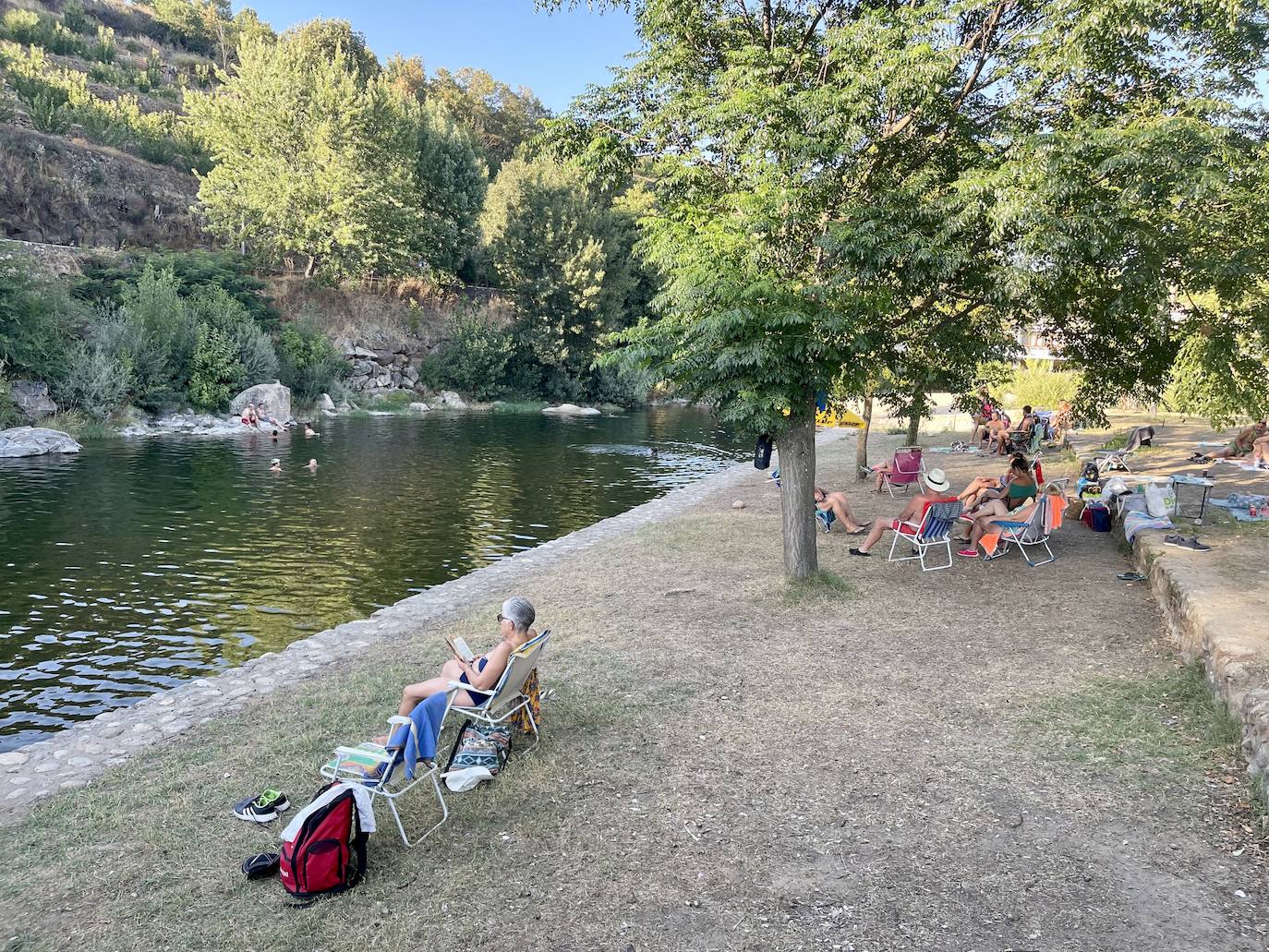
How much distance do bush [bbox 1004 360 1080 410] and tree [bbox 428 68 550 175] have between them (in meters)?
55.5

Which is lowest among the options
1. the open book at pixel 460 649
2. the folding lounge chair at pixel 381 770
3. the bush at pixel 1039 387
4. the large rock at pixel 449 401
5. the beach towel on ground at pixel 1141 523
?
the folding lounge chair at pixel 381 770

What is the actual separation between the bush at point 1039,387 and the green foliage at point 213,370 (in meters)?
32.1

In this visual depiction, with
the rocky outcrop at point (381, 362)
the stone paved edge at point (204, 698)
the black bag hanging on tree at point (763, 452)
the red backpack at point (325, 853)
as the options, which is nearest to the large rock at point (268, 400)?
the rocky outcrop at point (381, 362)

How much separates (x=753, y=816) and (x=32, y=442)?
26442mm

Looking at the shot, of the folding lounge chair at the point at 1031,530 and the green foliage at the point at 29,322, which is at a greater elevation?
the green foliage at the point at 29,322

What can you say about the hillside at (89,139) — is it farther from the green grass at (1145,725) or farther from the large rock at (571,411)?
the green grass at (1145,725)

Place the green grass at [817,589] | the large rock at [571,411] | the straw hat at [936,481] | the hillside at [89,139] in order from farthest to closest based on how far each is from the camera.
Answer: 1. the large rock at [571,411]
2. the hillside at [89,139]
3. the straw hat at [936,481]
4. the green grass at [817,589]

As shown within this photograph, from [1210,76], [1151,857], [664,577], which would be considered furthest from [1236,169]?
[664,577]

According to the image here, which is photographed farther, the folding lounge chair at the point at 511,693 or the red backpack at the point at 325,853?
the folding lounge chair at the point at 511,693

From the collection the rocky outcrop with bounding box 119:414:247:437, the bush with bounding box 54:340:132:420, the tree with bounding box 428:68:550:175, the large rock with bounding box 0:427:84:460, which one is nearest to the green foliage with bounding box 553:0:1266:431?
the large rock with bounding box 0:427:84:460

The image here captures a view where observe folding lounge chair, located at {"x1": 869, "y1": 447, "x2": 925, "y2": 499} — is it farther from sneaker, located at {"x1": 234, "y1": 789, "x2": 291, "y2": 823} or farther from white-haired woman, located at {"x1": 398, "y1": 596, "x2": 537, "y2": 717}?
sneaker, located at {"x1": 234, "y1": 789, "x2": 291, "y2": 823}

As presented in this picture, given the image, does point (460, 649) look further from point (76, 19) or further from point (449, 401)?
point (76, 19)

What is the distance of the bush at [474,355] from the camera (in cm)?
4912

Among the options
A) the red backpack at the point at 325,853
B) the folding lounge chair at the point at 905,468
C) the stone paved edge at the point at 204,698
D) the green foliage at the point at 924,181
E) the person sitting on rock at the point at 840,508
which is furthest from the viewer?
the folding lounge chair at the point at 905,468
